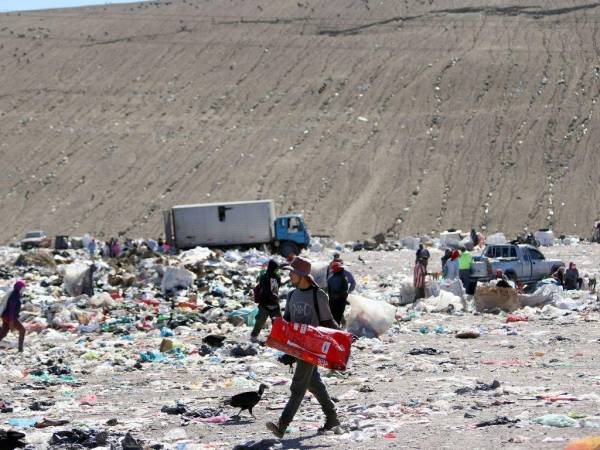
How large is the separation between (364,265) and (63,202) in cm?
2548

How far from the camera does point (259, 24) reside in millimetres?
70062

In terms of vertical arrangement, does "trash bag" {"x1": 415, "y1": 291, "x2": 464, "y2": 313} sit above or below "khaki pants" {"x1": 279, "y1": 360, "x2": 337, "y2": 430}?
below

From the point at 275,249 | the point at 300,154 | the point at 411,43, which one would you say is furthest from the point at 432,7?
the point at 275,249

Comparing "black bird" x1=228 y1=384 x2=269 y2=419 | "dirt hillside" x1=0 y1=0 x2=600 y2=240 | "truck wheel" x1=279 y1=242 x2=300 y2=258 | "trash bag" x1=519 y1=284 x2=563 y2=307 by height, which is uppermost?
"dirt hillside" x1=0 y1=0 x2=600 y2=240

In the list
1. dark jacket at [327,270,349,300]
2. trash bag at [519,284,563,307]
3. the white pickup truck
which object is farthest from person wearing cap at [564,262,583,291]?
dark jacket at [327,270,349,300]

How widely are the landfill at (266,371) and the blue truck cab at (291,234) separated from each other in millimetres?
11254

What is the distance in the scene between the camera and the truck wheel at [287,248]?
33844 mm

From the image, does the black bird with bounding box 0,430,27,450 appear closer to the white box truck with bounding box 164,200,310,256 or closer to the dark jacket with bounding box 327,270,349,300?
the dark jacket with bounding box 327,270,349,300

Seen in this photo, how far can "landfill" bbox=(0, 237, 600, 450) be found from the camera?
316 inches

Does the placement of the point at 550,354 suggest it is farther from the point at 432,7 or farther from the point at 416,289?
the point at 432,7

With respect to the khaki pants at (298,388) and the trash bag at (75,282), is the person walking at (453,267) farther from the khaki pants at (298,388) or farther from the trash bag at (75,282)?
the khaki pants at (298,388)

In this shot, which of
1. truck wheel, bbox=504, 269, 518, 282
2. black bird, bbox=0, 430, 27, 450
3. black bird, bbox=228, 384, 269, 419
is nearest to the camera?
black bird, bbox=0, 430, 27, 450

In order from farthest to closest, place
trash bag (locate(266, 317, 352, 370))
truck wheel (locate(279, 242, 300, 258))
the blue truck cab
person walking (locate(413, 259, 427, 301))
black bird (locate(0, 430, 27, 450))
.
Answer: the blue truck cab < truck wheel (locate(279, 242, 300, 258)) < person walking (locate(413, 259, 427, 301)) < black bird (locate(0, 430, 27, 450)) < trash bag (locate(266, 317, 352, 370))

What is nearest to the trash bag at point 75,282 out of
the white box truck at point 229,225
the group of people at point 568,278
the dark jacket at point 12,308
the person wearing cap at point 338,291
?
the dark jacket at point 12,308
